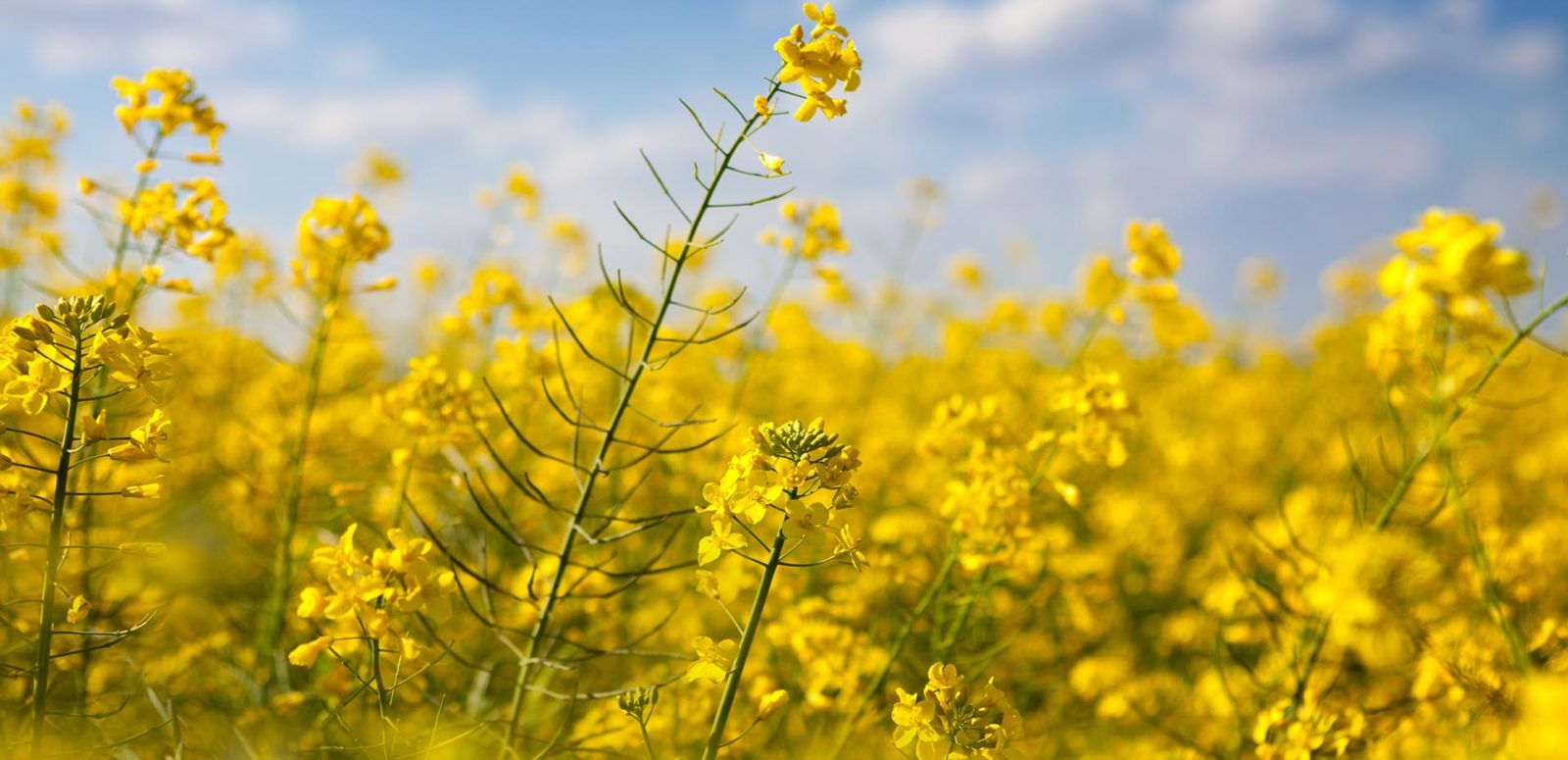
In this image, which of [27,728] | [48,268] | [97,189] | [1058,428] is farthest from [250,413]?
[1058,428]

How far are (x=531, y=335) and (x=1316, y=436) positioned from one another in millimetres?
5628

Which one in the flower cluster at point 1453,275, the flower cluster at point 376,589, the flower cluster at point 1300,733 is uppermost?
the flower cluster at point 1453,275

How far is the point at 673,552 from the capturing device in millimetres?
3854

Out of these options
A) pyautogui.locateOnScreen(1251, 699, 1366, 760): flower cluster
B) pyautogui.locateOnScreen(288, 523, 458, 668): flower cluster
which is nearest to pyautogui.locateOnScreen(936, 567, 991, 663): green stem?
pyautogui.locateOnScreen(1251, 699, 1366, 760): flower cluster

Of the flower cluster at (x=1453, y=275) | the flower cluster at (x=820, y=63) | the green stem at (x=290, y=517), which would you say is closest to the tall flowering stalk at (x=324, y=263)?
the green stem at (x=290, y=517)

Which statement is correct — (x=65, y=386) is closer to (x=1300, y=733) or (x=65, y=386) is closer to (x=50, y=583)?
(x=50, y=583)

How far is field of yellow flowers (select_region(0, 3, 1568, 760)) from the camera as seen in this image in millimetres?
1489

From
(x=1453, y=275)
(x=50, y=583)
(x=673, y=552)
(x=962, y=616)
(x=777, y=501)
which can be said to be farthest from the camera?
(x=673, y=552)

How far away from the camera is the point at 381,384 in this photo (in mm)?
3625

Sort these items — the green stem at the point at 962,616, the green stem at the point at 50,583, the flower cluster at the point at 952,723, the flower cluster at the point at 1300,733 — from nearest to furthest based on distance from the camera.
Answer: the green stem at the point at 50,583, the flower cluster at the point at 952,723, the flower cluster at the point at 1300,733, the green stem at the point at 962,616

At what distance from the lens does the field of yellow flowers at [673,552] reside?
1.49 meters

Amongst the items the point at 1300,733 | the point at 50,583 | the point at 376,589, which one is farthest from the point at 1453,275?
the point at 50,583

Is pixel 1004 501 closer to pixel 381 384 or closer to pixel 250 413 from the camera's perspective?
pixel 381 384

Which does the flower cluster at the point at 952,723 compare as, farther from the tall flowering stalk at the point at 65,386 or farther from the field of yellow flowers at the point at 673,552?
the tall flowering stalk at the point at 65,386
